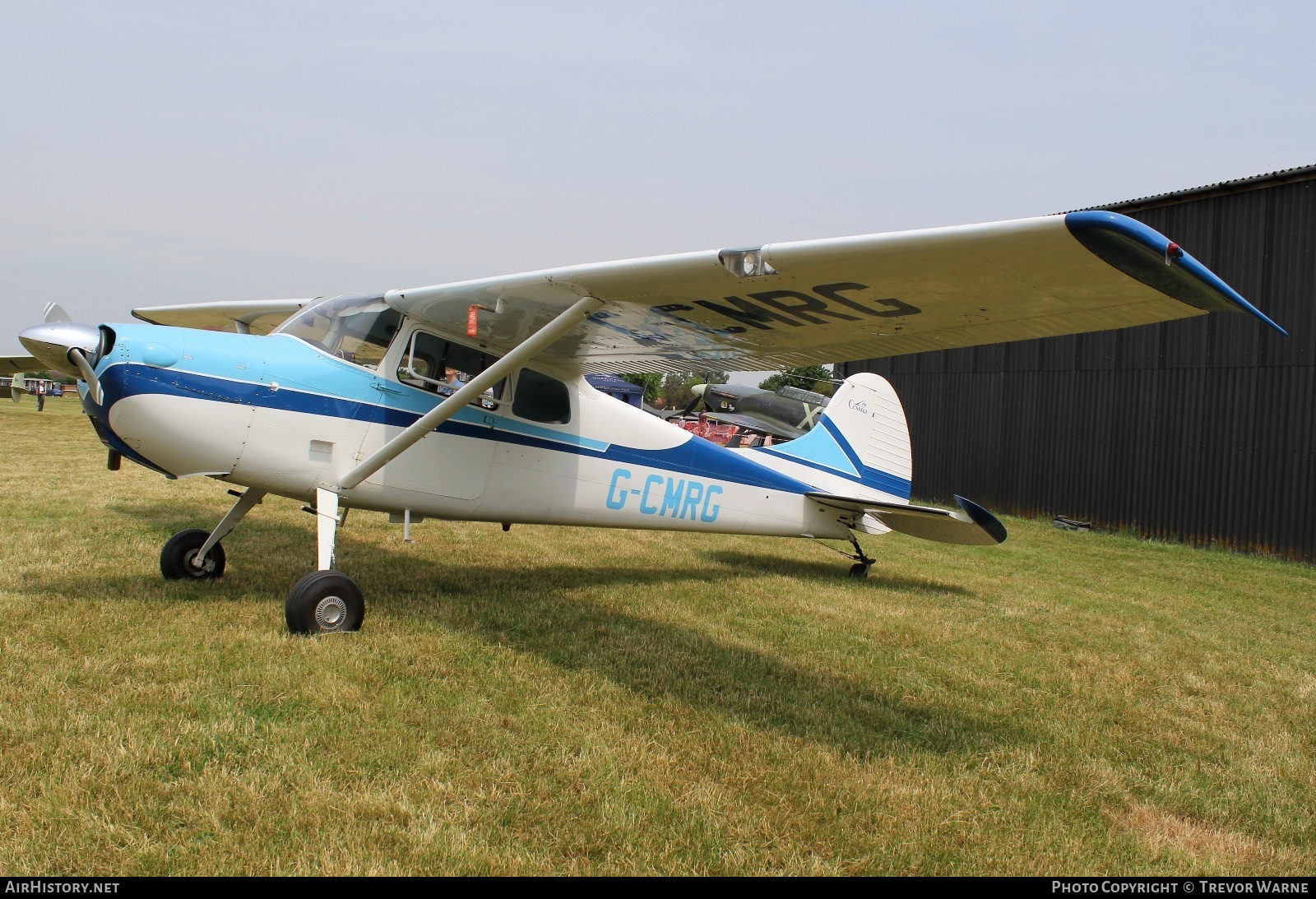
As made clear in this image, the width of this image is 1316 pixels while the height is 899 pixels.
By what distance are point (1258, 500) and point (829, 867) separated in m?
13.6

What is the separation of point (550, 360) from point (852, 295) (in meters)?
2.94

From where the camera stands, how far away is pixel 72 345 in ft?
14.8

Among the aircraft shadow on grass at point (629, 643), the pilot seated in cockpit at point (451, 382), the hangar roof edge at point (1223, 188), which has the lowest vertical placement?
the aircraft shadow on grass at point (629, 643)

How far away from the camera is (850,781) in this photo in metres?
3.32

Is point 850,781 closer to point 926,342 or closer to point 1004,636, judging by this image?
point 926,342

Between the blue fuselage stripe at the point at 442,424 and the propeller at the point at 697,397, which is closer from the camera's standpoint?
the blue fuselage stripe at the point at 442,424

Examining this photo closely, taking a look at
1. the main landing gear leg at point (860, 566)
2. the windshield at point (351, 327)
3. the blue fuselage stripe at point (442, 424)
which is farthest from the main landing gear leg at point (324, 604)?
the main landing gear leg at point (860, 566)

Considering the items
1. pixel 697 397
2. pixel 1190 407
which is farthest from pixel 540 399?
pixel 697 397

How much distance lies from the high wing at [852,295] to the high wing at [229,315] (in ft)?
9.65

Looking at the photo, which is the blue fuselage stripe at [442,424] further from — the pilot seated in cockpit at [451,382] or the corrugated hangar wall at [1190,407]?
the corrugated hangar wall at [1190,407]

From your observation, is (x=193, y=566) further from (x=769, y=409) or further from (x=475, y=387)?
(x=769, y=409)

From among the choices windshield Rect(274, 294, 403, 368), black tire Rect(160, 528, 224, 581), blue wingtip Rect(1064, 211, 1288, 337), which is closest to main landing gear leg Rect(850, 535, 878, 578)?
windshield Rect(274, 294, 403, 368)

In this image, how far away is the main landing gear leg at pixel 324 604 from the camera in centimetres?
466

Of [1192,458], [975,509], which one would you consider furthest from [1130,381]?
[975,509]
